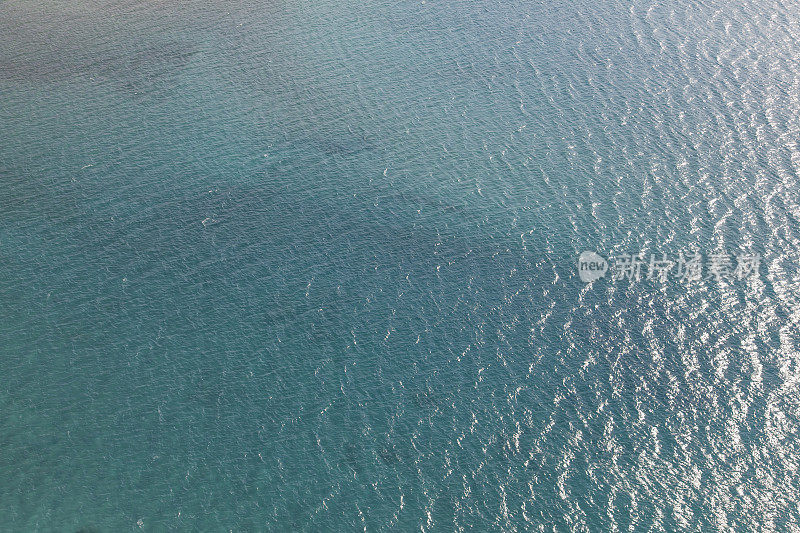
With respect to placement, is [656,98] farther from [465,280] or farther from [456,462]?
[456,462]

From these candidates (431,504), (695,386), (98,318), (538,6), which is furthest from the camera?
(538,6)

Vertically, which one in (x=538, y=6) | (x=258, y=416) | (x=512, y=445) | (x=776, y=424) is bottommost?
(x=776, y=424)

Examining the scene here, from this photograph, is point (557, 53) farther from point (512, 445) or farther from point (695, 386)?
point (512, 445)

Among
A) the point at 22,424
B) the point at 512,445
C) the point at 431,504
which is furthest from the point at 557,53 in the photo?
the point at 22,424

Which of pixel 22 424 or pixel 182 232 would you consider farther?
pixel 182 232

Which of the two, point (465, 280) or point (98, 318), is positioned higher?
point (98, 318)

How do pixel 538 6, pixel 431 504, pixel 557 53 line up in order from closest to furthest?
pixel 431 504
pixel 557 53
pixel 538 6
